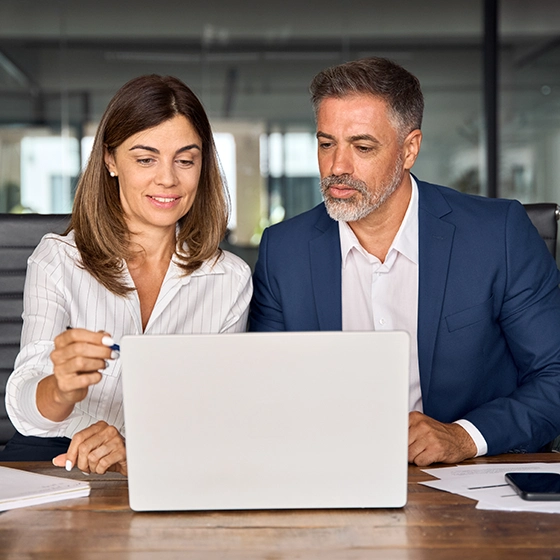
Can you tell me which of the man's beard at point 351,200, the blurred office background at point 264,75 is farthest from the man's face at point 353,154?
the blurred office background at point 264,75

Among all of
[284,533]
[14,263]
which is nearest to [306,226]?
[14,263]

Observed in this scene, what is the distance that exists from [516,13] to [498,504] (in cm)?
456

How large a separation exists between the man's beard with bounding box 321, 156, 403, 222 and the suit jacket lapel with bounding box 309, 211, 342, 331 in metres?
0.08

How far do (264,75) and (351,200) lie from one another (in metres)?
3.20

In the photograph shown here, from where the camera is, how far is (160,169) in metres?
1.90

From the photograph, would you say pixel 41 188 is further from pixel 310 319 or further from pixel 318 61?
Result: pixel 310 319

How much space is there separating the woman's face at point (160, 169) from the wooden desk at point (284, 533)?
2.82ft

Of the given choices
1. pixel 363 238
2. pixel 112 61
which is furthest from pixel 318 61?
pixel 363 238

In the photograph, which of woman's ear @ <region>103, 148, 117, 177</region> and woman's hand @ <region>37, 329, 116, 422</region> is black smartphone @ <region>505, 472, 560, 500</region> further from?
woman's ear @ <region>103, 148, 117, 177</region>

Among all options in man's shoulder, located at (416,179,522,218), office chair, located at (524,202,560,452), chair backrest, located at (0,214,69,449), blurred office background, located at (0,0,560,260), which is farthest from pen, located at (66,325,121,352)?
blurred office background, located at (0,0,560,260)

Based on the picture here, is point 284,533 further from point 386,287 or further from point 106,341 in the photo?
point 386,287

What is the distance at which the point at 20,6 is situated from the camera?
192 inches

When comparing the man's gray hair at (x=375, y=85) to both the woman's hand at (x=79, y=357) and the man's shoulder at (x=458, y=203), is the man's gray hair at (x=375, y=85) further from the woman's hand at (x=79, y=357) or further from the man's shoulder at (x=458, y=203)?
the woman's hand at (x=79, y=357)

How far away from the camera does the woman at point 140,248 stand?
6.10 feet
